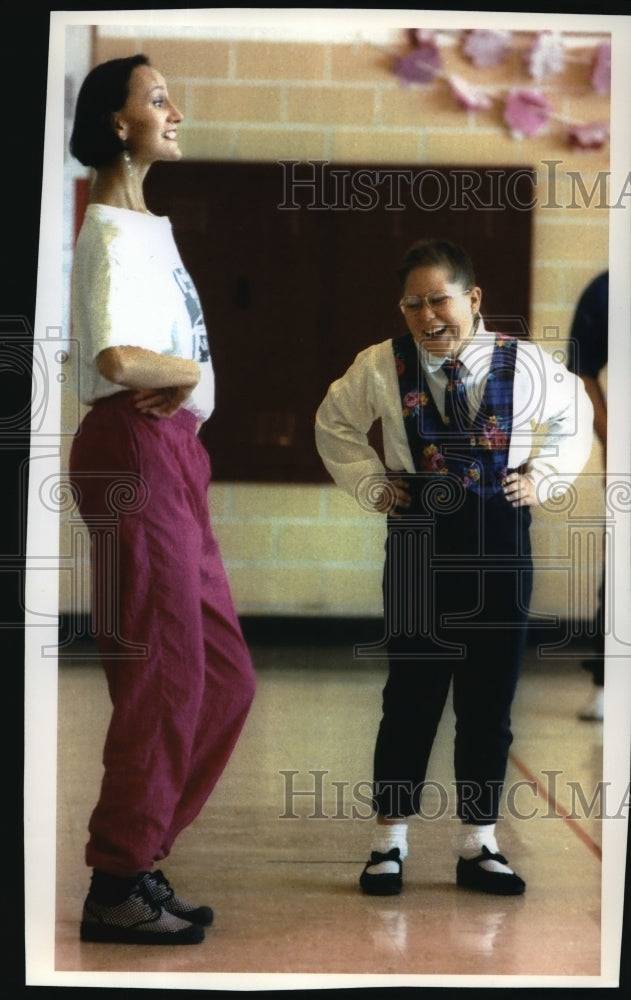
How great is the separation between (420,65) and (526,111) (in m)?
0.19

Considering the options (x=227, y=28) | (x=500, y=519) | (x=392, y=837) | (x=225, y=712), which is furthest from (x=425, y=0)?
(x=392, y=837)

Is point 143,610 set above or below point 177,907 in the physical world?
above

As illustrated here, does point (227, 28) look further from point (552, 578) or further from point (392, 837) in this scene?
point (392, 837)

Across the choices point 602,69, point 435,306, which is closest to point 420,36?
point 602,69

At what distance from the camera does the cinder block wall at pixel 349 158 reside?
2.36 m

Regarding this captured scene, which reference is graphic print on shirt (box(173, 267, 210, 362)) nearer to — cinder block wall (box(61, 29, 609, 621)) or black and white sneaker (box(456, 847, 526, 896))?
cinder block wall (box(61, 29, 609, 621))

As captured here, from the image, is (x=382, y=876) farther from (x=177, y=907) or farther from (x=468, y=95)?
(x=468, y=95)

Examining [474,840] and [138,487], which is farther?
[474,840]

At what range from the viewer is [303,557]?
2400mm

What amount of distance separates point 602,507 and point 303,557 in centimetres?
50

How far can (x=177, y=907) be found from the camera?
2.32 m

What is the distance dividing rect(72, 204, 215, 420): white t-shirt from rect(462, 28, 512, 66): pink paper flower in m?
0.57

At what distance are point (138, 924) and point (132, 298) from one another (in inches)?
38.7

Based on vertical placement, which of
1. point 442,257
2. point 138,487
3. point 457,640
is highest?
point 442,257
